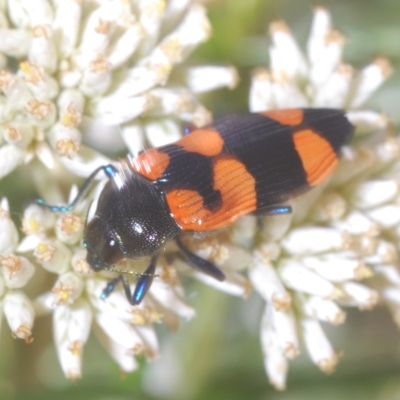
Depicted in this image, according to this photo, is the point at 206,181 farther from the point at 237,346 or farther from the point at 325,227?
the point at 237,346

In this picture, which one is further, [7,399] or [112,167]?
[7,399]

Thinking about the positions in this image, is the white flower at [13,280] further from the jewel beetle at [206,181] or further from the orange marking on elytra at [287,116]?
the orange marking on elytra at [287,116]

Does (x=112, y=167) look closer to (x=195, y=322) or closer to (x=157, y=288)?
(x=157, y=288)

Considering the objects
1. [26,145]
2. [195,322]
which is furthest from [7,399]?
[26,145]

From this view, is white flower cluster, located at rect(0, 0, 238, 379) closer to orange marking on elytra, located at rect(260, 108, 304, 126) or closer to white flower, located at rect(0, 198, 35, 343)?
white flower, located at rect(0, 198, 35, 343)

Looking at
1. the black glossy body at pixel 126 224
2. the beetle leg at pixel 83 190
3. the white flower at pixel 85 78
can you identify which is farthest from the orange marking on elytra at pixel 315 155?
the beetle leg at pixel 83 190

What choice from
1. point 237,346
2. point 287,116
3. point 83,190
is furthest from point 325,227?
point 237,346
